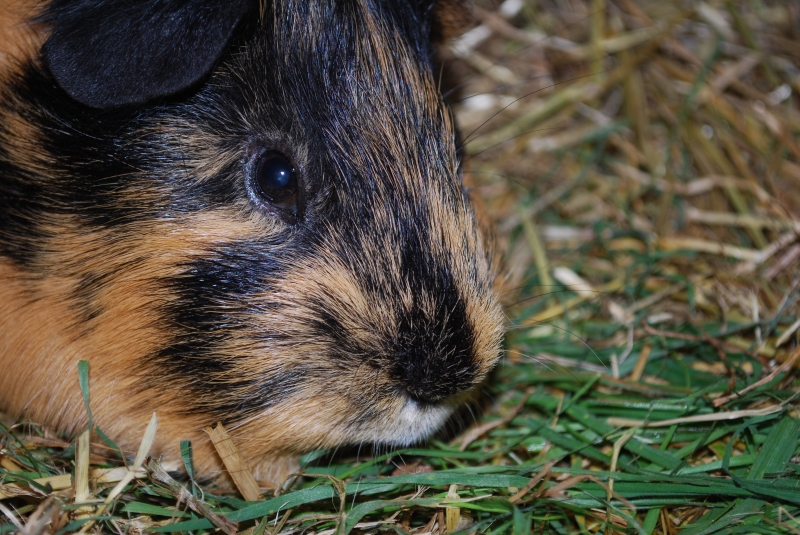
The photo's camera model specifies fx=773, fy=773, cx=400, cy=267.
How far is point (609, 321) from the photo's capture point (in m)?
2.69

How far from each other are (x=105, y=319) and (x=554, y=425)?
1273 millimetres

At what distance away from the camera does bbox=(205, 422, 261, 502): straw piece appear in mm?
1820

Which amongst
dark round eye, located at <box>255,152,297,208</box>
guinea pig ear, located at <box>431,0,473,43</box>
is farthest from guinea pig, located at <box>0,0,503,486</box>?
guinea pig ear, located at <box>431,0,473,43</box>

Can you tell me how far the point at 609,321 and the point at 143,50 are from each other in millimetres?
1783

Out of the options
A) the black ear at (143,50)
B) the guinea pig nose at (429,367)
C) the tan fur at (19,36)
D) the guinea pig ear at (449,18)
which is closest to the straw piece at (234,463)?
the guinea pig nose at (429,367)

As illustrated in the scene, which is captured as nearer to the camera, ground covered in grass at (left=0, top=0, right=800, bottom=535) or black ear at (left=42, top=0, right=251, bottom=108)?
black ear at (left=42, top=0, right=251, bottom=108)

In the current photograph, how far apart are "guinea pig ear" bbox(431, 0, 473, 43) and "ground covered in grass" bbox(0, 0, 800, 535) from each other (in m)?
0.26

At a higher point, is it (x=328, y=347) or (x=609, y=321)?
(x=328, y=347)

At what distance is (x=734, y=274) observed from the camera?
272 cm

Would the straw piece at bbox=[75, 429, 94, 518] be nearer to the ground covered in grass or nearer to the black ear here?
the ground covered in grass

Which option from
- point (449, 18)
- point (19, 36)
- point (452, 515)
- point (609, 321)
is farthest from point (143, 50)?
point (609, 321)

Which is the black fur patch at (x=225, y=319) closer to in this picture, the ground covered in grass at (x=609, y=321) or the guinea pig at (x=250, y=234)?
the guinea pig at (x=250, y=234)

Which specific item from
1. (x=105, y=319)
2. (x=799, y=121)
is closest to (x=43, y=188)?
(x=105, y=319)

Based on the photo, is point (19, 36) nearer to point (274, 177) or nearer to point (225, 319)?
point (274, 177)
